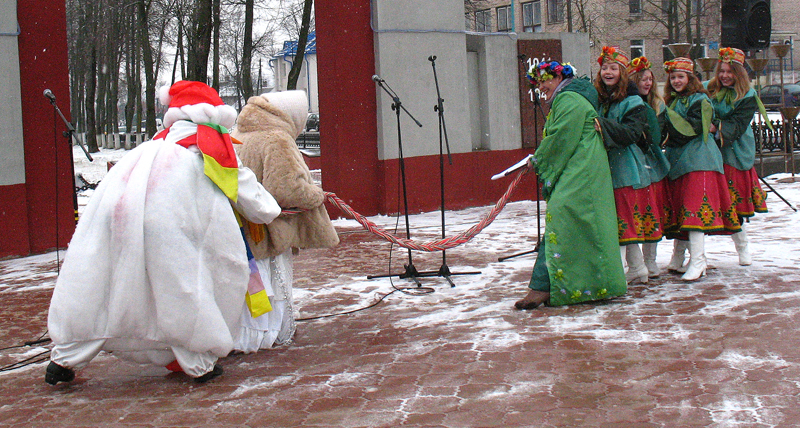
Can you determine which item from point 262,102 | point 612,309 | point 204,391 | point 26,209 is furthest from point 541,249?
point 26,209

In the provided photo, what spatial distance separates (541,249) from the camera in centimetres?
602

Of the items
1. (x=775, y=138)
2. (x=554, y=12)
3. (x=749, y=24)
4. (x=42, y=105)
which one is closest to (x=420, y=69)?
(x=749, y=24)

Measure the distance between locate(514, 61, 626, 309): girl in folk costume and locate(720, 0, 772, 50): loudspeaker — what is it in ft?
18.8

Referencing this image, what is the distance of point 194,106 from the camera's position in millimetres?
4539

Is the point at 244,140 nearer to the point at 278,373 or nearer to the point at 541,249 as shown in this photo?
the point at 278,373

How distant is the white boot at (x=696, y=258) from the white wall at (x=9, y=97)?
282 inches

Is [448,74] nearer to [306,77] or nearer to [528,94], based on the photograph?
[528,94]

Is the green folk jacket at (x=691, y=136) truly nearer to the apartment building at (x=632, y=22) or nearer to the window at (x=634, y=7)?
the apartment building at (x=632, y=22)

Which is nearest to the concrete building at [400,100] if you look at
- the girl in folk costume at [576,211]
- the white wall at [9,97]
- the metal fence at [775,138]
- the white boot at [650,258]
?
the white wall at [9,97]

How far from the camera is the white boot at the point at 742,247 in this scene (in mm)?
6836

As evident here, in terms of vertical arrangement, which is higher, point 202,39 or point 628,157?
point 202,39

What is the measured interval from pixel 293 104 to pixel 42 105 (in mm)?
5298

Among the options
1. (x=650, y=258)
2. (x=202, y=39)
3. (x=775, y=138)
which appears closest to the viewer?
(x=650, y=258)

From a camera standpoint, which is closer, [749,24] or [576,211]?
[576,211]
